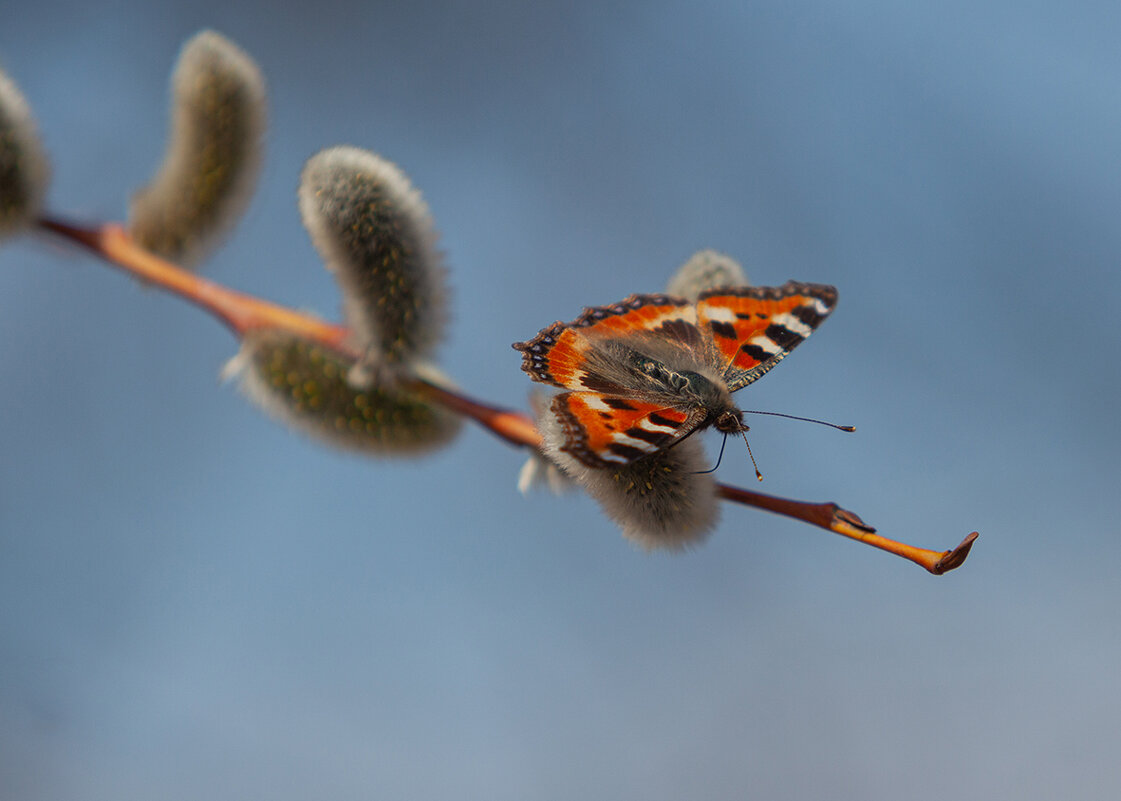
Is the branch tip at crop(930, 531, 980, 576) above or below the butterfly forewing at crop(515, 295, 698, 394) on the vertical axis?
below

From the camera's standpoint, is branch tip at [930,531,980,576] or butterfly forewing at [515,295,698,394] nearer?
branch tip at [930,531,980,576]

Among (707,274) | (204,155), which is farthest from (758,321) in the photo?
(204,155)

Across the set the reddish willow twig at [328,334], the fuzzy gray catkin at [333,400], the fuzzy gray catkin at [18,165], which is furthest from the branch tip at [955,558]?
the fuzzy gray catkin at [18,165]

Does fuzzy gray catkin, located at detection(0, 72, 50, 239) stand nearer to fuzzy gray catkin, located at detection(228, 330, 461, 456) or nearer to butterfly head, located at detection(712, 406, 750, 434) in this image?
fuzzy gray catkin, located at detection(228, 330, 461, 456)

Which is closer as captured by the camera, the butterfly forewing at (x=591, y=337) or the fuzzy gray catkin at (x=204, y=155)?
the butterfly forewing at (x=591, y=337)

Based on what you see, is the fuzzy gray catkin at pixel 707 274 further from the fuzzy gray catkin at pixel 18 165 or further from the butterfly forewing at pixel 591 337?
the fuzzy gray catkin at pixel 18 165

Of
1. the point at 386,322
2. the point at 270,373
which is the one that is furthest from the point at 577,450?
the point at 270,373

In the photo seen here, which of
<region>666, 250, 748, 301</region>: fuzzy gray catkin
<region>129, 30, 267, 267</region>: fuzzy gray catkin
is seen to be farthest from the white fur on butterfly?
<region>129, 30, 267, 267</region>: fuzzy gray catkin

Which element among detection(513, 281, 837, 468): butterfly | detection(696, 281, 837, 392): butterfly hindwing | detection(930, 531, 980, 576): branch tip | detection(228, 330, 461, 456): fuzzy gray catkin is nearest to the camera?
detection(930, 531, 980, 576): branch tip

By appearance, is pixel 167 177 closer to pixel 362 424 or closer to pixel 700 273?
pixel 362 424
